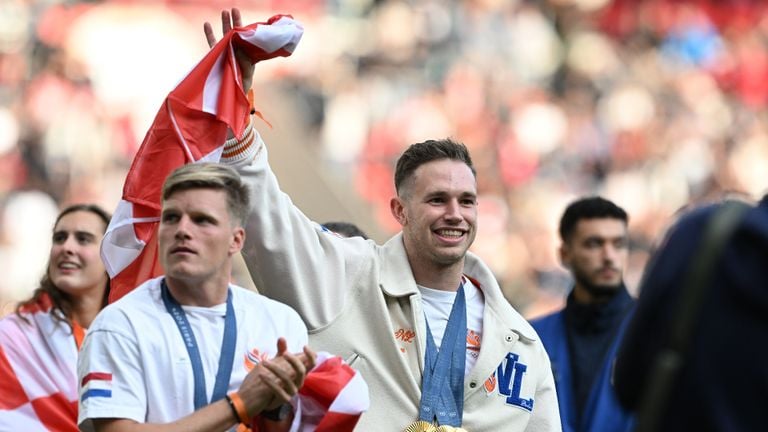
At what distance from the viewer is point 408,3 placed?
20.2 metres

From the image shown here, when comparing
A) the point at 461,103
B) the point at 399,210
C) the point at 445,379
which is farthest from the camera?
the point at 461,103

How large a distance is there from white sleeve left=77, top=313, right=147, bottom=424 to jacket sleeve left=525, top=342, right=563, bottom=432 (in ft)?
6.47

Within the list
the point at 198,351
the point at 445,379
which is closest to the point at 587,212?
the point at 445,379

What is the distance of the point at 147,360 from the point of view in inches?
154

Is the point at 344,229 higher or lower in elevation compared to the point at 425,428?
higher

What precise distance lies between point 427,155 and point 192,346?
5.82 ft

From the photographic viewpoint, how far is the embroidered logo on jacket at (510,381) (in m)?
5.34

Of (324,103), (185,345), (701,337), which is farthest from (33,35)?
(701,337)

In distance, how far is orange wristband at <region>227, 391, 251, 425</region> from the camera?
3830 mm

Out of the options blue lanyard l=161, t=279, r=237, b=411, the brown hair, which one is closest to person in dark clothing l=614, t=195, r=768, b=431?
blue lanyard l=161, t=279, r=237, b=411

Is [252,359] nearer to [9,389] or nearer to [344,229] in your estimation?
[9,389]

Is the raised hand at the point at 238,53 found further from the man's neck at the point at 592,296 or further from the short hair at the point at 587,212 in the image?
the short hair at the point at 587,212

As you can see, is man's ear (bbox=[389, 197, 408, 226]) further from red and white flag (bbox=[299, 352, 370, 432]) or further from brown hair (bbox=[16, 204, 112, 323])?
red and white flag (bbox=[299, 352, 370, 432])

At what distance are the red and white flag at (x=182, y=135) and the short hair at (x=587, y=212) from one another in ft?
9.94
